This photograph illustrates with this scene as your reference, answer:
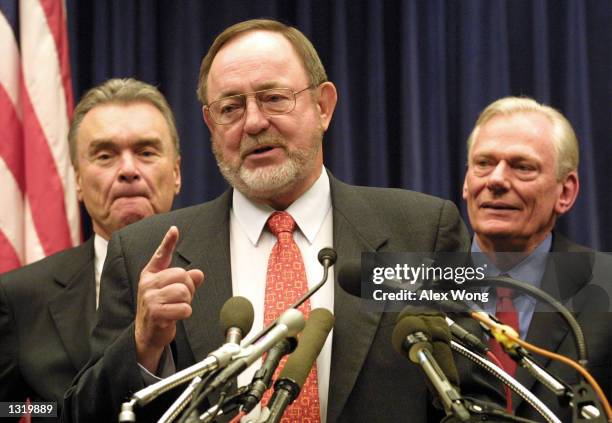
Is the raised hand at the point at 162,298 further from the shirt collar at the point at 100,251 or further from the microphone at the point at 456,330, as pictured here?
the shirt collar at the point at 100,251

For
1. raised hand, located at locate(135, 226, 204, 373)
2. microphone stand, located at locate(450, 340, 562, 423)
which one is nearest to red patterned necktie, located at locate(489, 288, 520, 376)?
microphone stand, located at locate(450, 340, 562, 423)

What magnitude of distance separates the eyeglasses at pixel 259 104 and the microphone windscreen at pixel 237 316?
89 cm

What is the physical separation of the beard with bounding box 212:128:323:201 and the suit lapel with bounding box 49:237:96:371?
86 centimetres

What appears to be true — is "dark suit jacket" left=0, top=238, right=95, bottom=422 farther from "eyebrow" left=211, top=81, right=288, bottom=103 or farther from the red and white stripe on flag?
"eyebrow" left=211, top=81, right=288, bottom=103

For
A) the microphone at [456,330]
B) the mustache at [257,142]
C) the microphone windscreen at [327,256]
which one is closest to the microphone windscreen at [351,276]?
the microphone windscreen at [327,256]

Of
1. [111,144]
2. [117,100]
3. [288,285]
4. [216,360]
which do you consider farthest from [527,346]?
A: [117,100]

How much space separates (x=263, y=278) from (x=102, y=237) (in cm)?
119

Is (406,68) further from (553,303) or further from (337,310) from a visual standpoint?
(553,303)

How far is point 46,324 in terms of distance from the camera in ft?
9.68

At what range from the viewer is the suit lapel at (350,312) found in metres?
2.05

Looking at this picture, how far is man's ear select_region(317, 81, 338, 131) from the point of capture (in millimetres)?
2580

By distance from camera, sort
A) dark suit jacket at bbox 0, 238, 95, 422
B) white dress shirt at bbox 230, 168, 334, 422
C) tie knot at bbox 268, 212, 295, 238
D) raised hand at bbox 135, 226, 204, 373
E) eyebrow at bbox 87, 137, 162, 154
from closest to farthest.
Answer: raised hand at bbox 135, 226, 204, 373 → white dress shirt at bbox 230, 168, 334, 422 → tie knot at bbox 268, 212, 295, 238 → dark suit jacket at bbox 0, 238, 95, 422 → eyebrow at bbox 87, 137, 162, 154

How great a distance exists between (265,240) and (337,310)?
1.03 ft

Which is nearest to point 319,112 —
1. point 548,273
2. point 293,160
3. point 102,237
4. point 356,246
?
point 293,160
